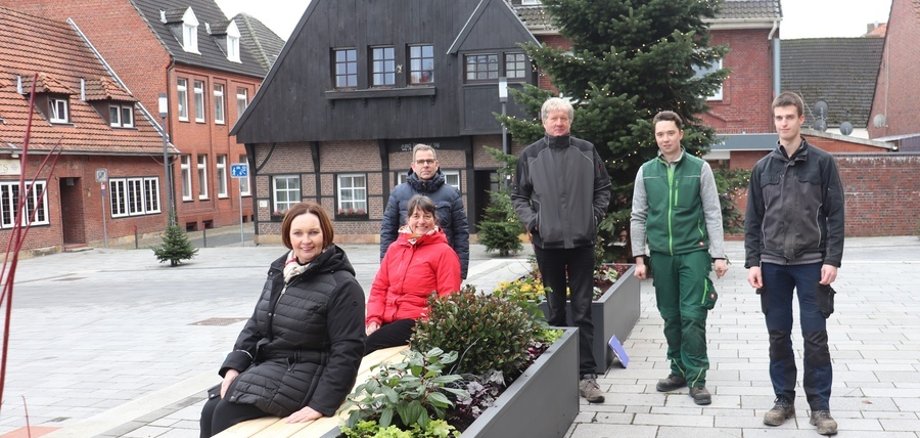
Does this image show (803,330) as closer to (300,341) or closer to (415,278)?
(415,278)

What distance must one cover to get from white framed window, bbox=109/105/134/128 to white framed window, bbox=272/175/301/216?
22.1 feet

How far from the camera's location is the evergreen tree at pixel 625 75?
501 inches

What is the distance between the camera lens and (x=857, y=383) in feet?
21.7

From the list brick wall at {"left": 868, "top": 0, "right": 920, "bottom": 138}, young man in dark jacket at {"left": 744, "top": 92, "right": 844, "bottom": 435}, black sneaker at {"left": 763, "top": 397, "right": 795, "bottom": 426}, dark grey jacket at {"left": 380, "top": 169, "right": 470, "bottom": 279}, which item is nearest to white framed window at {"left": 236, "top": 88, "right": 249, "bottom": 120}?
brick wall at {"left": 868, "top": 0, "right": 920, "bottom": 138}

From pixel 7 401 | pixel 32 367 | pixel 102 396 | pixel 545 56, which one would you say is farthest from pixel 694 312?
pixel 545 56

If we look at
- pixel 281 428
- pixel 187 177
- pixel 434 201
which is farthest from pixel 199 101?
pixel 281 428

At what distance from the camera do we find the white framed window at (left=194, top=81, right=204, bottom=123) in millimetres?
37406

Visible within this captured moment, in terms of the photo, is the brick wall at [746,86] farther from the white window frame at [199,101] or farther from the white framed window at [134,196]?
the white window frame at [199,101]

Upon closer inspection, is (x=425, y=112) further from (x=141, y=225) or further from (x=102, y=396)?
(x=102, y=396)

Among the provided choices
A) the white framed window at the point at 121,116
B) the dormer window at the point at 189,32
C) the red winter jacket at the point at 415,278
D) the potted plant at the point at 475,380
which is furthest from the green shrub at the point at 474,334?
the dormer window at the point at 189,32

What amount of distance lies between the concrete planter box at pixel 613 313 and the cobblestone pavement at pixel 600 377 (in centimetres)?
15

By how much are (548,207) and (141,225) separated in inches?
1174

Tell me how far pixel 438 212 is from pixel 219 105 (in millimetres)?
34365

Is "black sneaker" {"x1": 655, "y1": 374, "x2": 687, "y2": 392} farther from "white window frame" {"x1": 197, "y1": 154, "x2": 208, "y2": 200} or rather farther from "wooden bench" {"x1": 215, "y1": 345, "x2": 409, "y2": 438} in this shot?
"white window frame" {"x1": 197, "y1": 154, "x2": 208, "y2": 200}
